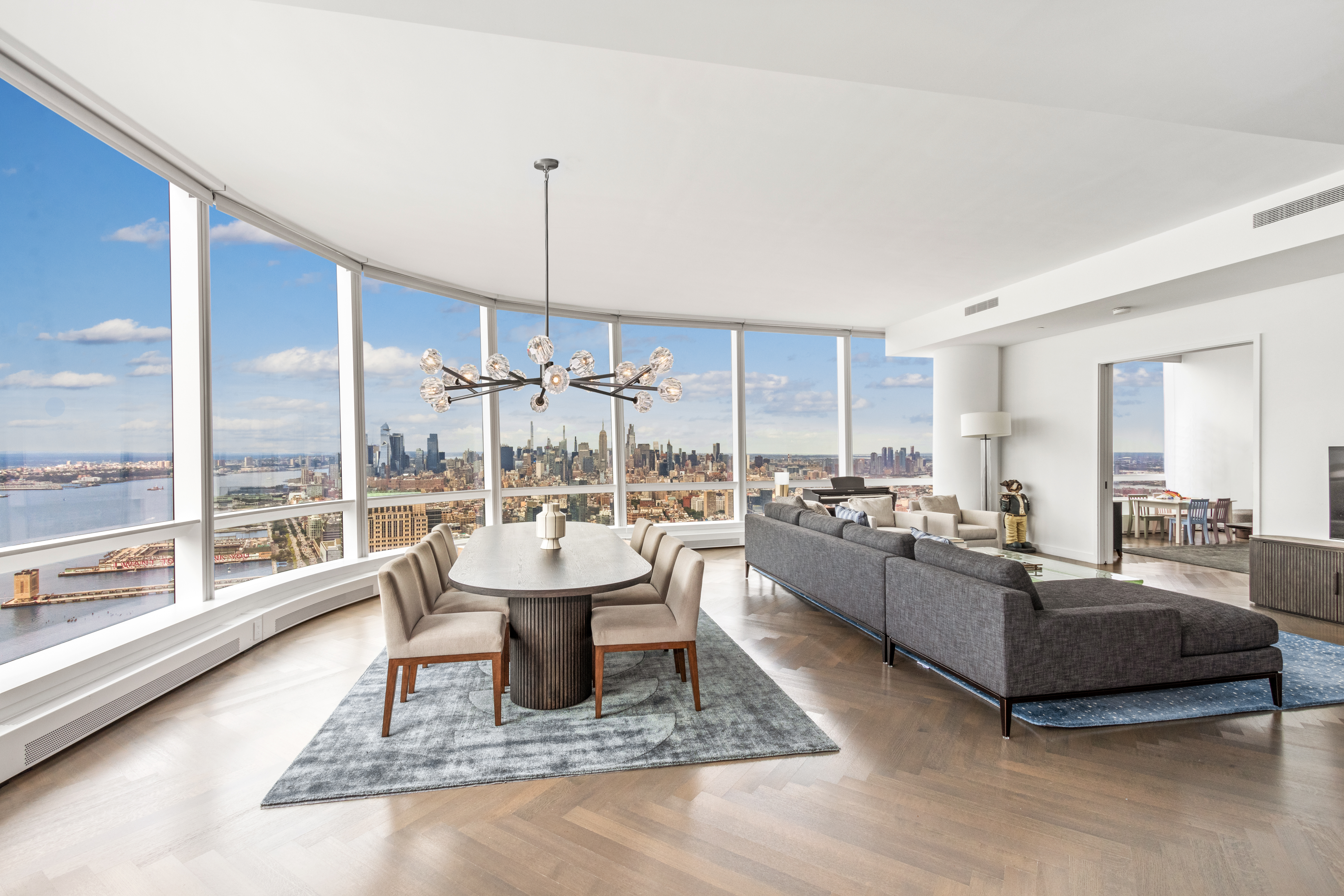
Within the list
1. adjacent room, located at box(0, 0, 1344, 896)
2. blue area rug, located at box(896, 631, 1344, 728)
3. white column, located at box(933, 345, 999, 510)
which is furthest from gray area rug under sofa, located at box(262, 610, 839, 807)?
white column, located at box(933, 345, 999, 510)

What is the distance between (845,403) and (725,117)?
578 cm

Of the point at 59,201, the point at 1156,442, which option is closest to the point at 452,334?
the point at 59,201

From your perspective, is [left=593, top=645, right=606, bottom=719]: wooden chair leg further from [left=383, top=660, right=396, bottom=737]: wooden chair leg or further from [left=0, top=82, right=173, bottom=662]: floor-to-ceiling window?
[left=0, top=82, right=173, bottom=662]: floor-to-ceiling window

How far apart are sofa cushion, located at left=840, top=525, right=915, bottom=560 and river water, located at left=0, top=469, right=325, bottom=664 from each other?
4.12 metres

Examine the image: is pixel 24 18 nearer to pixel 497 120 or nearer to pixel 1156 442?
pixel 497 120

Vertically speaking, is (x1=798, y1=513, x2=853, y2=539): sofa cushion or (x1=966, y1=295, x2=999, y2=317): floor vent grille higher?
(x1=966, y1=295, x2=999, y2=317): floor vent grille

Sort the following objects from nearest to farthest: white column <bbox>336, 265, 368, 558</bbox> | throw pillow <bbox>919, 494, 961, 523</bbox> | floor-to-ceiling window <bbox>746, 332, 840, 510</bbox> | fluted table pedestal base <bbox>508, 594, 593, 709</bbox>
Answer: fluted table pedestal base <bbox>508, 594, 593, 709</bbox> < white column <bbox>336, 265, 368, 558</bbox> < throw pillow <bbox>919, 494, 961, 523</bbox> < floor-to-ceiling window <bbox>746, 332, 840, 510</bbox>

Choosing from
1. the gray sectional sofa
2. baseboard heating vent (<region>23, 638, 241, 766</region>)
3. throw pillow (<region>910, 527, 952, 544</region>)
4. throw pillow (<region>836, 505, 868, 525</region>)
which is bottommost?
baseboard heating vent (<region>23, 638, 241, 766</region>)

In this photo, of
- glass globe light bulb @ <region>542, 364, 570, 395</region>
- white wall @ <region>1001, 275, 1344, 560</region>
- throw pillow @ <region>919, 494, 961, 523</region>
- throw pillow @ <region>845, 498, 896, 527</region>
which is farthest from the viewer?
throw pillow @ <region>919, 494, 961, 523</region>

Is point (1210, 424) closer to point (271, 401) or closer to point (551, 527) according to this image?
point (551, 527)

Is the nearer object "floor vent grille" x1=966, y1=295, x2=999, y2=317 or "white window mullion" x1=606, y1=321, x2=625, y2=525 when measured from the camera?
"floor vent grille" x1=966, y1=295, x2=999, y2=317

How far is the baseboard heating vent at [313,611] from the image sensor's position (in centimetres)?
424

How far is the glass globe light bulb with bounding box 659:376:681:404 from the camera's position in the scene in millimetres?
3883

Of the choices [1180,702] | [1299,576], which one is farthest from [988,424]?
[1180,702]
